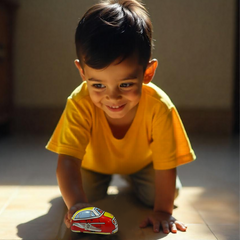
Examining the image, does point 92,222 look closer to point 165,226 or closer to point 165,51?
point 165,226

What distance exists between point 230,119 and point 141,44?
5.57 ft

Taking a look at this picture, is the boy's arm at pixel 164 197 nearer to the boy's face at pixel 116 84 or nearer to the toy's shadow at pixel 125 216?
the toy's shadow at pixel 125 216

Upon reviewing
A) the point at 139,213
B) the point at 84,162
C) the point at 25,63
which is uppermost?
the point at 25,63

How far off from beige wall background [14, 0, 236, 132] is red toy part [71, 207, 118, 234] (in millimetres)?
1653

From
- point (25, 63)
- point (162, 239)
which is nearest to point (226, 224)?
point (162, 239)

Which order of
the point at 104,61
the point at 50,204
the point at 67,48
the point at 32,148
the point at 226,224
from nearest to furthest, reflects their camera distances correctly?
1. the point at 104,61
2. the point at 226,224
3. the point at 50,204
4. the point at 32,148
5. the point at 67,48

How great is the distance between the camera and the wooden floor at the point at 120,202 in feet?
3.19

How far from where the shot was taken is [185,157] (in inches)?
43.8

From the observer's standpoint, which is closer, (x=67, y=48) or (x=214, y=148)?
(x=214, y=148)

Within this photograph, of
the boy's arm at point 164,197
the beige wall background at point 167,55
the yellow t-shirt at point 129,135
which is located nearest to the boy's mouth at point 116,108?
the yellow t-shirt at point 129,135

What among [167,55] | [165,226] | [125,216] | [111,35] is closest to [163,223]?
[165,226]

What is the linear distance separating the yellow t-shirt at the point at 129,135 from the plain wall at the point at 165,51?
1379 millimetres

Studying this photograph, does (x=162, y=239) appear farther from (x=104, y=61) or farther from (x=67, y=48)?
(x=67, y=48)

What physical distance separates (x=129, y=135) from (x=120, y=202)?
227mm
